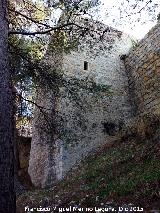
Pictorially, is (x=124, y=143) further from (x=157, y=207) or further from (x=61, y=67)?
(x=157, y=207)

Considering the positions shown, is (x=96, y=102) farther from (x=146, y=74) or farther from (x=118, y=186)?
(x=118, y=186)

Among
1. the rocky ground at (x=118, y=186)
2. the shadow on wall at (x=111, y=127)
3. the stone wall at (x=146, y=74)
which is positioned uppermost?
the stone wall at (x=146, y=74)

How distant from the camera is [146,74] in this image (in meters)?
11.9

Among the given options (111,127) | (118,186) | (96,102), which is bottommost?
(118,186)

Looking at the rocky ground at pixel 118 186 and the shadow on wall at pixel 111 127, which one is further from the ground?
the shadow on wall at pixel 111 127

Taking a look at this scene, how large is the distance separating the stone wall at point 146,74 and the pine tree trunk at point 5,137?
642 centimetres

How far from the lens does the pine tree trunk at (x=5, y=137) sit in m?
3.93

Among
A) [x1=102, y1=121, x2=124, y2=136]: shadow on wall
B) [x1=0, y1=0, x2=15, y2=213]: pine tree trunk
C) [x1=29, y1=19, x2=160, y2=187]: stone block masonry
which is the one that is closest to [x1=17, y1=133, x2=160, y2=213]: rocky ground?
[x1=0, y1=0, x2=15, y2=213]: pine tree trunk

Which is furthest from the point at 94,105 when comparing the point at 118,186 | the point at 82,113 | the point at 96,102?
the point at 118,186

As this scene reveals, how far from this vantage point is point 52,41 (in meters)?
7.85

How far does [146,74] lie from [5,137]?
334 inches

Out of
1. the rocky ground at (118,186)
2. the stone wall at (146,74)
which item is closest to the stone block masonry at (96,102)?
the stone wall at (146,74)

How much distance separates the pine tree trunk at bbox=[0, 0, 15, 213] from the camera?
393 centimetres

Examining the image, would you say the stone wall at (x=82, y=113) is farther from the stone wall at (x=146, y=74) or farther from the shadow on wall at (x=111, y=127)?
the stone wall at (x=146, y=74)
